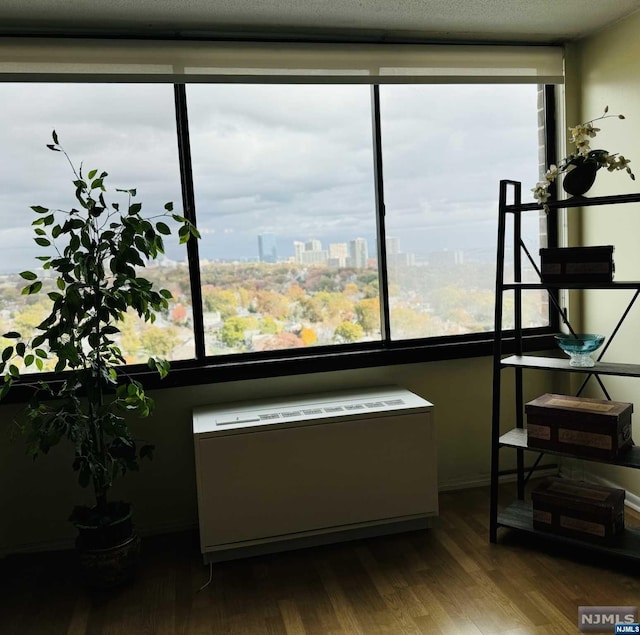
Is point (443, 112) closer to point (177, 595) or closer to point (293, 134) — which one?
point (293, 134)

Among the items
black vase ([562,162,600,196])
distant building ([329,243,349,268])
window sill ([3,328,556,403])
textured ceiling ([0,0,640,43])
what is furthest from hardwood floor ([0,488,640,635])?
textured ceiling ([0,0,640,43])

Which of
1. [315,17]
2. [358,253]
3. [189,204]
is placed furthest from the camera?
[358,253]

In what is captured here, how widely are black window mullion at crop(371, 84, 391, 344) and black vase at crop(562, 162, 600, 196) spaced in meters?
0.93

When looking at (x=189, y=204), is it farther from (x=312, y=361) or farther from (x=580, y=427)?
(x=580, y=427)

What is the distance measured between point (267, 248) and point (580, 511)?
1.84 meters

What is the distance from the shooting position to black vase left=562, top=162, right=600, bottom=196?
2.44 m

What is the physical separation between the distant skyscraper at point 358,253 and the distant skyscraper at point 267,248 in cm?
39

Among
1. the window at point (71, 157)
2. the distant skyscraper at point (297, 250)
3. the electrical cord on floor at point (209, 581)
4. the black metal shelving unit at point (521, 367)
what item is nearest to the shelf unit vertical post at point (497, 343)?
the black metal shelving unit at point (521, 367)

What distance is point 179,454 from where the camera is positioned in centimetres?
296

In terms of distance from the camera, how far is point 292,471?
2.67 meters

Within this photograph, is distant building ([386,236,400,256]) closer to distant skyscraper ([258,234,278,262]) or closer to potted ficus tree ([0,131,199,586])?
distant skyscraper ([258,234,278,262])

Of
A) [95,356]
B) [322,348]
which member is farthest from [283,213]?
[95,356]

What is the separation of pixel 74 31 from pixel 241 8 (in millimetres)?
750

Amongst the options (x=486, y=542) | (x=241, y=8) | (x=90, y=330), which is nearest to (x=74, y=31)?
(x=241, y=8)
